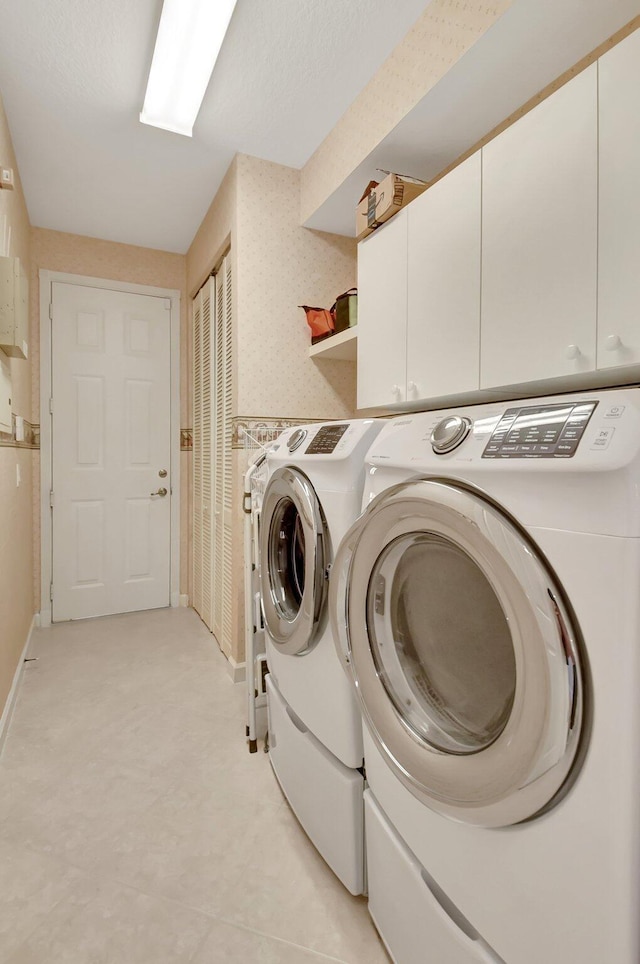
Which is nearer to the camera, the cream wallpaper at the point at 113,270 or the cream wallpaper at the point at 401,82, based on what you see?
the cream wallpaper at the point at 401,82

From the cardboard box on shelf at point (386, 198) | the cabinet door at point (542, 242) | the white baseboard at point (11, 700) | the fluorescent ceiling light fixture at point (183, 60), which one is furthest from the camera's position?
the white baseboard at point (11, 700)

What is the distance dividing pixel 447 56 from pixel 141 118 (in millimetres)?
1288

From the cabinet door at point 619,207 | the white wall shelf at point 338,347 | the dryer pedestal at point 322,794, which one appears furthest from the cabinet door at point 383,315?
the dryer pedestal at point 322,794

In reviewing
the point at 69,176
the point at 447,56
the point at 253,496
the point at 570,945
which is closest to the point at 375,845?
the point at 570,945

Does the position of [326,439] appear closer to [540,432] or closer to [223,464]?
[540,432]

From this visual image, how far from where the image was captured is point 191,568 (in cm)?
357

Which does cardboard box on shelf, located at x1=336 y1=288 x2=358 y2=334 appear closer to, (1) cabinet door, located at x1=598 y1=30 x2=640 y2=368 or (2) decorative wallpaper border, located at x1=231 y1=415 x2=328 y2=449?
(2) decorative wallpaper border, located at x1=231 y1=415 x2=328 y2=449

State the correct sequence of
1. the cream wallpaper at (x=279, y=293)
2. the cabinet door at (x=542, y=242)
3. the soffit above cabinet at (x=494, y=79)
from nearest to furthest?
the cabinet door at (x=542, y=242)
the soffit above cabinet at (x=494, y=79)
the cream wallpaper at (x=279, y=293)

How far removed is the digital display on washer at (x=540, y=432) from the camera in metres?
0.64

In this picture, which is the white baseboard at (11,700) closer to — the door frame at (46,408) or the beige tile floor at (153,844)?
the beige tile floor at (153,844)

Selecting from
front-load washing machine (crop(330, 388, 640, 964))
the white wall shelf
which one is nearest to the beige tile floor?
front-load washing machine (crop(330, 388, 640, 964))

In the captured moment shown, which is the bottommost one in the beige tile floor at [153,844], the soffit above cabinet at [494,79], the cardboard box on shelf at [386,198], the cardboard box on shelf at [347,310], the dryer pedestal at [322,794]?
the beige tile floor at [153,844]

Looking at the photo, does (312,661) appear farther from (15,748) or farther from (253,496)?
(15,748)

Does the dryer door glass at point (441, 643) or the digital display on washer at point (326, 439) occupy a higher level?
the digital display on washer at point (326, 439)
